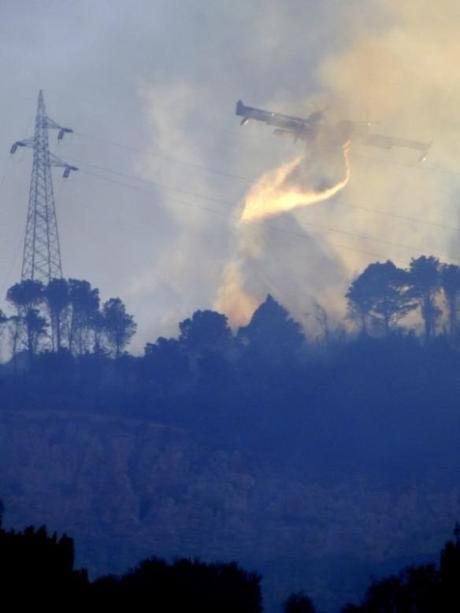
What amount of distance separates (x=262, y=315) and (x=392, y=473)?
2478 centimetres

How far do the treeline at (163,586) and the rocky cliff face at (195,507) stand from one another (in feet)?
38.6

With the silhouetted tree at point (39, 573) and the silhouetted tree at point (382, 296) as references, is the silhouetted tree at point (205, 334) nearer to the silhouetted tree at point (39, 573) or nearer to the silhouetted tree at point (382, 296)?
the silhouetted tree at point (382, 296)

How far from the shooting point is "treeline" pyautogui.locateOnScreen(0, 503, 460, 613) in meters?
55.4

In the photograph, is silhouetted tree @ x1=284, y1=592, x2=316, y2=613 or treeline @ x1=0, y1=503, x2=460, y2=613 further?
silhouetted tree @ x1=284, y1=592, x2=316, y2=613

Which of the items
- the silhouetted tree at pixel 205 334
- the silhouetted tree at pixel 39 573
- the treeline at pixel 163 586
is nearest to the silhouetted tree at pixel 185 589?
the treeline at pixel 163 586

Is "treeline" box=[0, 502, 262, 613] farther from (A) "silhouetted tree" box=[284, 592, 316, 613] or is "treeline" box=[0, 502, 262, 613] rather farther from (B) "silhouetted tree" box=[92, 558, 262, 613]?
(A) "silhouetted tree" box=[284, 592, 316, 613]

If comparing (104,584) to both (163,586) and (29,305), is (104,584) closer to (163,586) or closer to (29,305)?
(163,586)

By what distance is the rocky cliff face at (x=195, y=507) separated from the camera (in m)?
107

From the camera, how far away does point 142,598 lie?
229 ft


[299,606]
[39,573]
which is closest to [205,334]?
[299,606]

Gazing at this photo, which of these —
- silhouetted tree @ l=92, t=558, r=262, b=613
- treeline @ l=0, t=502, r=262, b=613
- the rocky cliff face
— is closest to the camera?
treeline @ l=0, t=502, r=262, b=613

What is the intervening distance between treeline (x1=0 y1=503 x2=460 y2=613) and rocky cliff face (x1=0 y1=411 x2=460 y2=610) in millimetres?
11777

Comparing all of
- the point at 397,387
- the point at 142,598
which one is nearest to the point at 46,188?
the point at 397,387

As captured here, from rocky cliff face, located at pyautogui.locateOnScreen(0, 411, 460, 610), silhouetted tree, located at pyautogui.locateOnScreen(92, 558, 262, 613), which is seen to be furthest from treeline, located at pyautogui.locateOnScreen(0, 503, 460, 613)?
rocky cliff face, located at pyautogui.locateOnScreen(0, 411, 460, 610)
